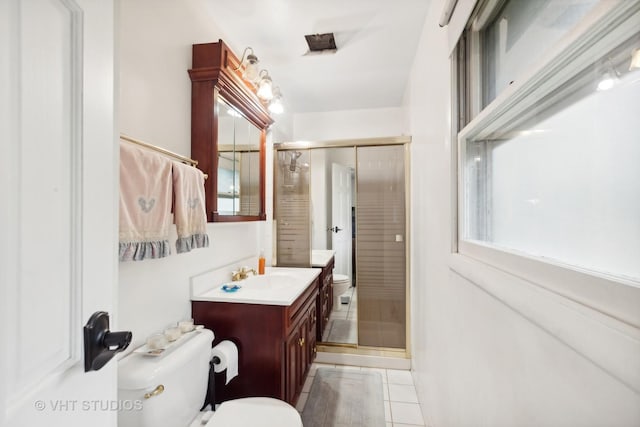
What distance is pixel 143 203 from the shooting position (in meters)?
0.99

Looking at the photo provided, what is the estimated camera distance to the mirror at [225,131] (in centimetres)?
145

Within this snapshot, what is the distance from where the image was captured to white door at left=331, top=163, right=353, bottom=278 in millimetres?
2730

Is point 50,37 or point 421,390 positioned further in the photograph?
point 421,390

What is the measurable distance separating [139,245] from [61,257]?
57 centimetres

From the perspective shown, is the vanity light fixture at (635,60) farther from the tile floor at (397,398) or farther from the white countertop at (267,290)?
the tile floor at (397,398)

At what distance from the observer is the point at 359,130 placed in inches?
121

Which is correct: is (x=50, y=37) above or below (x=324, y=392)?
above

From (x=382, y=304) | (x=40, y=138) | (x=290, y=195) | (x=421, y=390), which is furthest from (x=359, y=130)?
(x=40, y=138)

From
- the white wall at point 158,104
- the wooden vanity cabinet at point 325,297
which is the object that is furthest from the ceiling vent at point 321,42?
the wooden vanity cabinet at point 325,297

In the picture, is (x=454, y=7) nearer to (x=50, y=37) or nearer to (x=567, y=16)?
(x=567, y=16)

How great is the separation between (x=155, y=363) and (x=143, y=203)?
0.58 m

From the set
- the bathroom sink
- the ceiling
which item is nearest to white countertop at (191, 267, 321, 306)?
the bathroom sink

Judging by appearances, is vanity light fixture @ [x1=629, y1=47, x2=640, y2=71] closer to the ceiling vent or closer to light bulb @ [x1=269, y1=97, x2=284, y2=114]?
the ceiling vent

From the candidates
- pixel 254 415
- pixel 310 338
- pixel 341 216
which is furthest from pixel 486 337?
pixel 341 216
